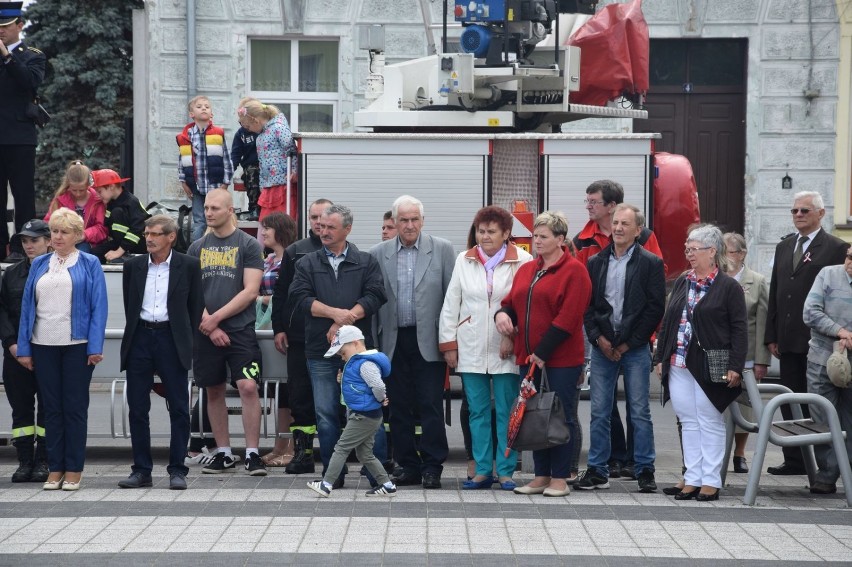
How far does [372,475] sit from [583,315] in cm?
176

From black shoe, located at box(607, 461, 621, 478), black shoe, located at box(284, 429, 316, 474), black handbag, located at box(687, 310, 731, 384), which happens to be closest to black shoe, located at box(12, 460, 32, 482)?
black shoe, located at box(284, 429, 316, 474)

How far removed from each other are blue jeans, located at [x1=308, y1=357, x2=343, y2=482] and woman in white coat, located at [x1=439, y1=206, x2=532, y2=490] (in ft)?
2.57

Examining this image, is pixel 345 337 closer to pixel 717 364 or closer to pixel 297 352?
pixel 297 352

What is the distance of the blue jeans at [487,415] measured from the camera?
9.66 metres

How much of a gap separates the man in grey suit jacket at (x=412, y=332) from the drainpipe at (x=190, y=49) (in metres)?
10.8

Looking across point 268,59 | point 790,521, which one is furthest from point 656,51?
point 790,521

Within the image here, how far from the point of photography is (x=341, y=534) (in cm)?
794

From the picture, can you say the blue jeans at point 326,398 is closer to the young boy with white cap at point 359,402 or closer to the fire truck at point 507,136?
the young boy with white cap at point 359,402

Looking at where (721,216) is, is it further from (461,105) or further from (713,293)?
(713,293)

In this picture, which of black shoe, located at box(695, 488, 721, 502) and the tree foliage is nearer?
black shoe, located at box(695, 488, 721, 502)

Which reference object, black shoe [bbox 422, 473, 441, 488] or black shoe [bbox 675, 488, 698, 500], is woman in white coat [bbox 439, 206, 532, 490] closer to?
black shoe [bbox 422, 473, 441, 488]

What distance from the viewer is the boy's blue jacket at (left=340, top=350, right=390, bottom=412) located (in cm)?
916

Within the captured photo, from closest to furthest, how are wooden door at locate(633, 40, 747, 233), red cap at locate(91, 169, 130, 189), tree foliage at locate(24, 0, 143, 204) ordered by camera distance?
1. red cap at locate(91, 169, 130, 189)
2. wooden door at locate(633, 40, 747, 233)
3. tree foliage at locate(24, 0, 143, 204)

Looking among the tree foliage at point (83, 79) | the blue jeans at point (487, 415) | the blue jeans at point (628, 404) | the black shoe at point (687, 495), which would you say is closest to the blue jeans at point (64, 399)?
the blue jeans at point (487, 415)
